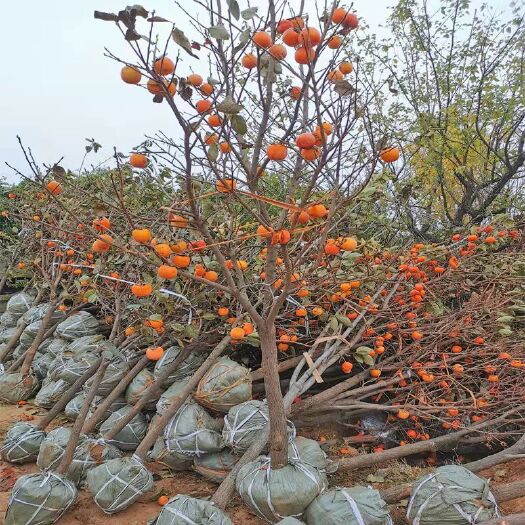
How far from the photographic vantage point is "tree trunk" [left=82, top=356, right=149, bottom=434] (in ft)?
12.2

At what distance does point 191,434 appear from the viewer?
10.8 feet

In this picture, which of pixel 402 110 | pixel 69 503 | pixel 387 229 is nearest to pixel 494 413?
pixel 387 229

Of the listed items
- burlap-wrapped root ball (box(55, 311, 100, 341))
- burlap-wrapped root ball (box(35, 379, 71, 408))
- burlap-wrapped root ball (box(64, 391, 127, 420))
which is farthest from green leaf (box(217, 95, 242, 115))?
burlap-wrapped root ball (box(55, 311, 100, 341))

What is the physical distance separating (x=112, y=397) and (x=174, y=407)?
2.43 feet

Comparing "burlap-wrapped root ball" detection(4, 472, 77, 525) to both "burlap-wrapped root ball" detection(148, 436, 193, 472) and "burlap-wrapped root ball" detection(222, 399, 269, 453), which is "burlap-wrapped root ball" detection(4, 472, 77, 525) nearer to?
"burlap-wrapped root ball" detection(148, 436, 193, 472)

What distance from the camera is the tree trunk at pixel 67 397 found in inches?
148

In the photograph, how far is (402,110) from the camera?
6.73 meters

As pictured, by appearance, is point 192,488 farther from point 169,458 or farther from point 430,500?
point 430,500

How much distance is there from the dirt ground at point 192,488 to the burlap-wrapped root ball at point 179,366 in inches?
28.8

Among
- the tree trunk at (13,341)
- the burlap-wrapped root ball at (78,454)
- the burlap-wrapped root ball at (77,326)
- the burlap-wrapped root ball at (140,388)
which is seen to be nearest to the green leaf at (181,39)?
the burlap-wrapped root ball at (78,454)

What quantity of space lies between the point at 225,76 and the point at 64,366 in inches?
132

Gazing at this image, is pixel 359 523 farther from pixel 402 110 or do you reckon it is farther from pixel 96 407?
pixel 402 110

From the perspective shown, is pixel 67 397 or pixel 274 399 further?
pixel 67 397

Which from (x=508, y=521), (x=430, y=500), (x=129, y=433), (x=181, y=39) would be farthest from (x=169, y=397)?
(x=181, y=39)
